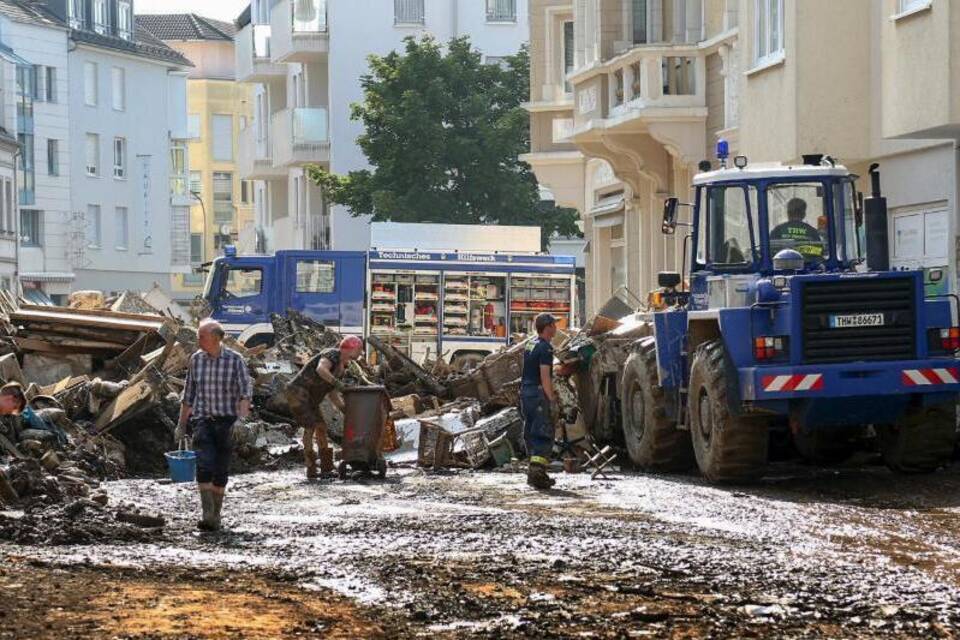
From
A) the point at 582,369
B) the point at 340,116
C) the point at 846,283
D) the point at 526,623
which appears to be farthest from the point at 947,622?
the point at 340,116

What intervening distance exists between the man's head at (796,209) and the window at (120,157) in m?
73.9

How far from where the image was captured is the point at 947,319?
19141 millimetres

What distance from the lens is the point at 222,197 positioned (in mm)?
119500

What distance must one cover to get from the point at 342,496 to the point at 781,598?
8616 millimetres

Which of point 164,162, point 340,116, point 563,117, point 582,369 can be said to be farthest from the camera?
point 164,162

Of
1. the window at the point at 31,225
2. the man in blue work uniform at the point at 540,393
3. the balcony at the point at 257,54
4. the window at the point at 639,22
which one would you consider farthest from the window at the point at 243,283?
the window at the point at 31,225

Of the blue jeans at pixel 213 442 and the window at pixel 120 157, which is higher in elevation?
the window at pixel 120 157

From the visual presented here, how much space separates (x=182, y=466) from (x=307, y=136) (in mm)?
46043

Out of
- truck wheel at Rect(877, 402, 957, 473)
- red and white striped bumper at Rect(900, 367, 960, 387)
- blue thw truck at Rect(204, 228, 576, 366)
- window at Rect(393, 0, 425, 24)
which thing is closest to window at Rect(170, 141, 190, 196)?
window at Rect(393, 0, 425, 24)

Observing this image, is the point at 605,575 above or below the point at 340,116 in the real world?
below

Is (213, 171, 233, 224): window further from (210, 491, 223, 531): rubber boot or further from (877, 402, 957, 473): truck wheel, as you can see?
(210, 491, 223, 531): rubber boot

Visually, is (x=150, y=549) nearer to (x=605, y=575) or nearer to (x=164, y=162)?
(x=605, y=575)

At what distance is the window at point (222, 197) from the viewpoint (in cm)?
11906

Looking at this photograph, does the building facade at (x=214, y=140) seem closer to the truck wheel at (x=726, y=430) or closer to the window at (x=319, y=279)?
the window at (x=319, y=279)
